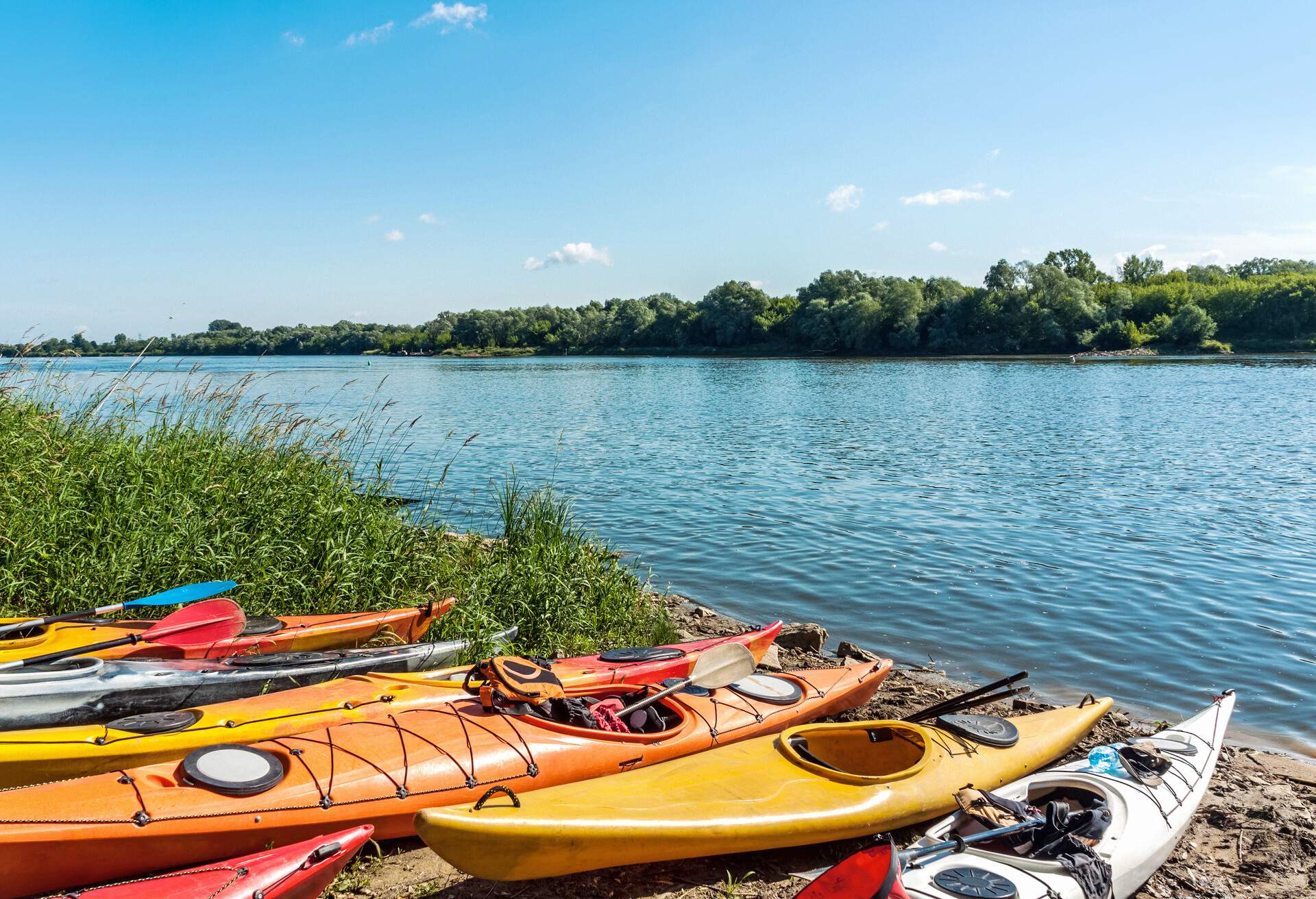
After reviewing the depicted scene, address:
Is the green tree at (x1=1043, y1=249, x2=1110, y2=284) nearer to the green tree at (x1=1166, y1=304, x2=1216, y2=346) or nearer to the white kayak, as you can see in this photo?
the green tree at (x1=1166, y1=304, x2=1216, y2=346)

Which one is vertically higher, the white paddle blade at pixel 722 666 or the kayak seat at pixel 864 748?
the white paddle blade at pixel 722 666

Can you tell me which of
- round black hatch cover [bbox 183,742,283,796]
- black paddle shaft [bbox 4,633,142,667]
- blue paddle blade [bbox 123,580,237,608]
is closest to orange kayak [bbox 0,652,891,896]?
round black hatch cover [bbox 183,742,283,796]

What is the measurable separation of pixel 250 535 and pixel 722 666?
3399mm

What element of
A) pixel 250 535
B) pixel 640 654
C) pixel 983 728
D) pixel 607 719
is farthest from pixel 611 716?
pixel 250 535

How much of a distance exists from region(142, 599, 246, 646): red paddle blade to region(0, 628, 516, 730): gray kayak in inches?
5.3

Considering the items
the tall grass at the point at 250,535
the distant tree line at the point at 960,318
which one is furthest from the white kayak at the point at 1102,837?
the distant tree line at the point at 960,318

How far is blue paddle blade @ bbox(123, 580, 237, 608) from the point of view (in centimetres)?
479

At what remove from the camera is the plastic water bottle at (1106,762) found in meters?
3.98

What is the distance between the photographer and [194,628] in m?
4.73

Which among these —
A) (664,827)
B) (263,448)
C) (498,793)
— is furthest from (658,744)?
(263,448)

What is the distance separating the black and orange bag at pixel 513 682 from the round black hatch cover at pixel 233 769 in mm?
993

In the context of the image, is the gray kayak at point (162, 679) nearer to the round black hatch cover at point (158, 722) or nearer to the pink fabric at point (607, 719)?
the round black hatch cover at point (158, 722)

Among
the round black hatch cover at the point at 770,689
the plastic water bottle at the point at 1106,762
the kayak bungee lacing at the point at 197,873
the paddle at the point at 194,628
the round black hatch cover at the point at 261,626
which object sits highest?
the paddle at the point at 194,628

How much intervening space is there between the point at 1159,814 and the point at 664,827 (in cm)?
216
